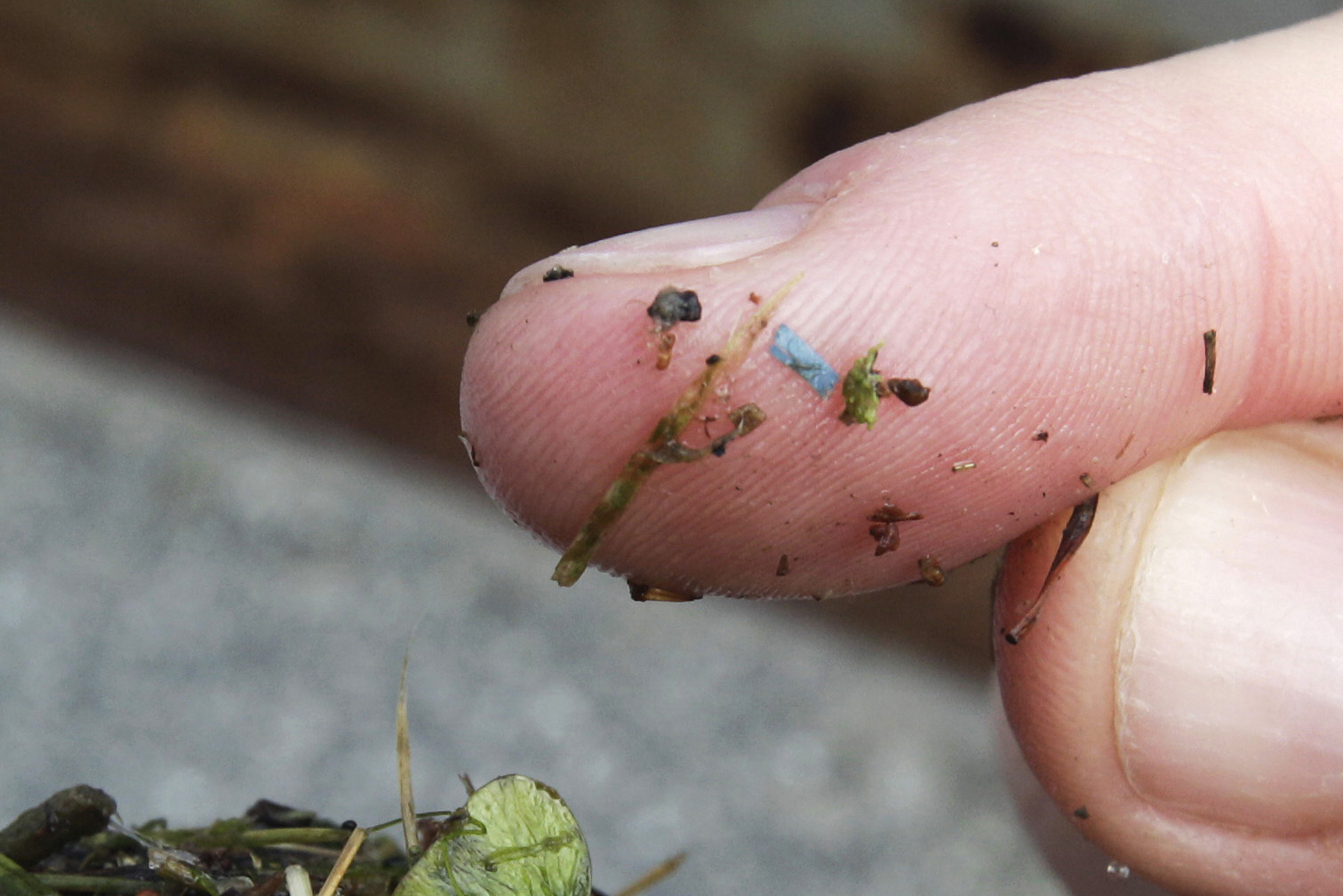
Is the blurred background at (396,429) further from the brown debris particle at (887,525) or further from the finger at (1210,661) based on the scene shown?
the brown debris particle at (887,525)

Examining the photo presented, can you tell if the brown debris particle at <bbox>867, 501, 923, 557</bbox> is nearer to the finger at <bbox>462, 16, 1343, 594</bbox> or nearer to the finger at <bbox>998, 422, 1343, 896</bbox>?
the finger at <bbox>462, 16, 1343, 594</bbox>

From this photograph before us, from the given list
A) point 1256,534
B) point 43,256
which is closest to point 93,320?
point 43,256

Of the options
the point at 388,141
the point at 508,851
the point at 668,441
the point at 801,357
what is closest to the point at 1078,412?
the point at 801,357

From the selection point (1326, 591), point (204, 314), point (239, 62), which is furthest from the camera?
point (204, 314)

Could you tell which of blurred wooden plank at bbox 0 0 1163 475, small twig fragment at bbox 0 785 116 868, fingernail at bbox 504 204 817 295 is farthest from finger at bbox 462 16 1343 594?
blurred wooden plank at bbox 0 0 1163 475

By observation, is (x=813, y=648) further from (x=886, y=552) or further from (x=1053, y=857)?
(x=886, y=552)

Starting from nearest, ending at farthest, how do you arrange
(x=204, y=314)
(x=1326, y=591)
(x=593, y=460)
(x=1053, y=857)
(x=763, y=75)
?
1. (x=593, y=460)
2. (x=1326, y=591)
3. (x=1053, y=857)
4. (x=763, y=75)
5. (x=204, y=314)

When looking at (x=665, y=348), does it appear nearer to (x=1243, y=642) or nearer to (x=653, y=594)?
(x=653, y=594)
